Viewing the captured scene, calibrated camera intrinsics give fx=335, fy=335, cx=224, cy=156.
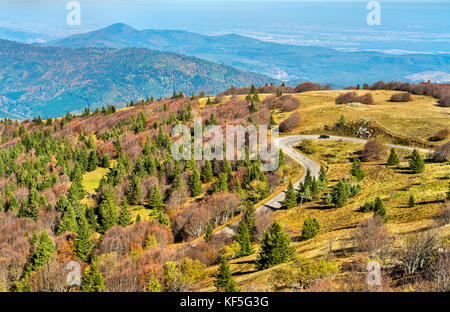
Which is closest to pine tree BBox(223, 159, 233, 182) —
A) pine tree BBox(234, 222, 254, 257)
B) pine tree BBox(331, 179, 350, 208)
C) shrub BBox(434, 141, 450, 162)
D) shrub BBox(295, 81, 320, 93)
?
pine tree BBox(331, 179, 350, 208)

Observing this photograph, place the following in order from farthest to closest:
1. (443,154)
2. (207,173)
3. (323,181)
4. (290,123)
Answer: (290,123) → (207,173) → (443,154) → (323,181)

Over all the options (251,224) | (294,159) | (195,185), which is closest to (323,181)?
(294,159)

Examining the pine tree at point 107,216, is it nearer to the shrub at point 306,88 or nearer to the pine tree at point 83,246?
the pine tree at point 83,246

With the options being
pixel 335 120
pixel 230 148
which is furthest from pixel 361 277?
pixel 335 120

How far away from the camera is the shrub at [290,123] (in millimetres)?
106031

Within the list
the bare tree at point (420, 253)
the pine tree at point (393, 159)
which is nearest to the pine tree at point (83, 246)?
the bare tree at point (420, 253)

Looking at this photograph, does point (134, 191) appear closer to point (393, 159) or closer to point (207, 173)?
point (207, 173)

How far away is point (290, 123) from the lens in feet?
349

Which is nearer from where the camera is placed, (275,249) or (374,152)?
(275,249)

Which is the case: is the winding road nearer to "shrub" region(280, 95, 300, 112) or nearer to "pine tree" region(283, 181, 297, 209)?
"pine tree" region(283, 181, 297, 209)

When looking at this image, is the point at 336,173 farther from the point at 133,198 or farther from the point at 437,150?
the point at 133,198

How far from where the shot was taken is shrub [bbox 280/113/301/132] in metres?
106

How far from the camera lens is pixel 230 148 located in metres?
93.1
